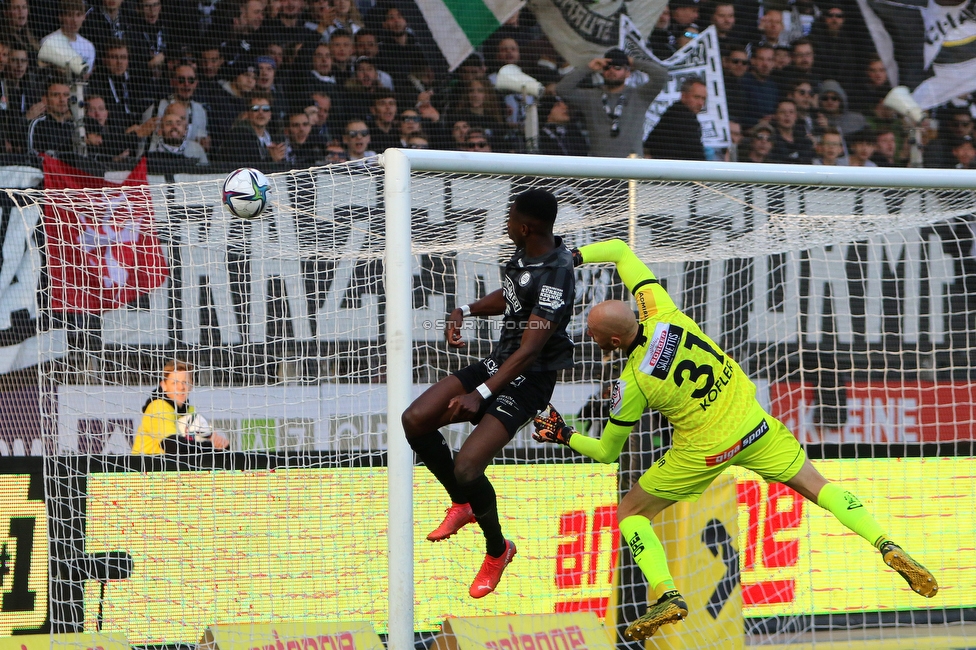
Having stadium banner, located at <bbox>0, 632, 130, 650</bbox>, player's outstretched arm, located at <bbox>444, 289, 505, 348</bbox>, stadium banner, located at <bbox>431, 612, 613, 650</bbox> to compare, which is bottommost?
stadium banner, located at <bbox>431, 612, 613, 650</bbox>

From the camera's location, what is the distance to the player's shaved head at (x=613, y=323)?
4785 millimetres

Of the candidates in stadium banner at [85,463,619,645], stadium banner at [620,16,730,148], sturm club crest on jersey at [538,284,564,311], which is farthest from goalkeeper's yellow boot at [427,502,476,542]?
stadium banner at [620,16,730,148]

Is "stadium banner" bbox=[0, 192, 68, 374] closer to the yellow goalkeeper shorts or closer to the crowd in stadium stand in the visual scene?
the crowd in stadium stand

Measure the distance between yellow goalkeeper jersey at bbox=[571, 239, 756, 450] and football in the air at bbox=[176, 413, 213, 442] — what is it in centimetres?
236

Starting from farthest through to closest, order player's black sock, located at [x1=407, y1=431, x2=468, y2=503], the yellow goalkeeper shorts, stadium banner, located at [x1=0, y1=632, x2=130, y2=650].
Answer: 1. stadium banner, located at [x1=0, y1=632, x2=130, y2=650]
2. the yellow goalkeeper shorts
3. player's black sock, located at [x1=407, y1=431, x2=468, y2=503]

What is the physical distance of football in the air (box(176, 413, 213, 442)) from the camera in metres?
5.80

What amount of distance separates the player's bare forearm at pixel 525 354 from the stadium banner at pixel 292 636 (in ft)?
6.68

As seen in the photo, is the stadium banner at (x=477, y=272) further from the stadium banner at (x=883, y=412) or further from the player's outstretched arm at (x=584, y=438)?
the player's outstretched arm at (x=584, y=438)

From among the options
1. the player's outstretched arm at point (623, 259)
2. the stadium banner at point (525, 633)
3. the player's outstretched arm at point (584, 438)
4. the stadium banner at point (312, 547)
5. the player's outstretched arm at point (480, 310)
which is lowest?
the stadium banner at point (525, 633)

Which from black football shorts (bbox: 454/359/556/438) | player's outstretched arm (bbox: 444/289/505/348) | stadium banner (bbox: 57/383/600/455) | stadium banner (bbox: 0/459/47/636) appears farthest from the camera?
stadium banner (bbox: 57/383/600/455)

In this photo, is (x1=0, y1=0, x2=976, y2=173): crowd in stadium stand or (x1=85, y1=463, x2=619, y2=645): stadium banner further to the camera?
(x1=0, y1=0, x2=976, y2=173): crowd in stadium stand

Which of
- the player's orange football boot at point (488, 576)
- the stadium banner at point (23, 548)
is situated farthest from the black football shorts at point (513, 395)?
the stadium banner at point (23, 548)

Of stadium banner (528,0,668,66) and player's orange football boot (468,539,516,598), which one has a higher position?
stadium banner (528,0,668,66)

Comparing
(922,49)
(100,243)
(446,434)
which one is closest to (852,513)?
(446,434)
